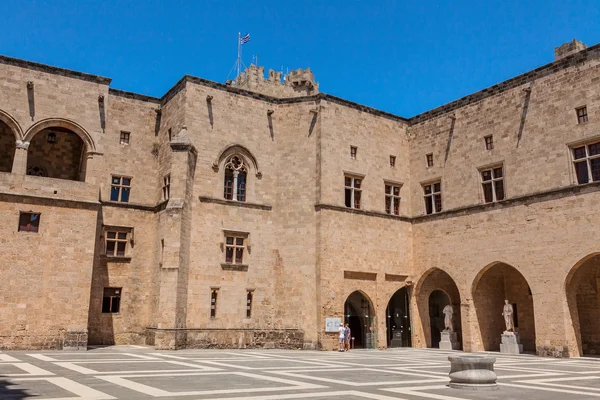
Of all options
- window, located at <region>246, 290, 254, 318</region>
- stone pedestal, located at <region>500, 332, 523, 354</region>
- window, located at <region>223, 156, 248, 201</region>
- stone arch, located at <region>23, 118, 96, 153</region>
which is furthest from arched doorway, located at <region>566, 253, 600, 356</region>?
stone arch, located at <region>23, 118, 96, 153</region>

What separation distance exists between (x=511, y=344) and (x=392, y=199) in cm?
882

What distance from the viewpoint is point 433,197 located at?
26984 millimetres

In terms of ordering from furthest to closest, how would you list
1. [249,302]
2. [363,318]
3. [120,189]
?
1. [363,318]
2. [120,189]
3. [249,302]

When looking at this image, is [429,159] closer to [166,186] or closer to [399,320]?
[399,320]

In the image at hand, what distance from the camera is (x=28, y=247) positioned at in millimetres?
21094

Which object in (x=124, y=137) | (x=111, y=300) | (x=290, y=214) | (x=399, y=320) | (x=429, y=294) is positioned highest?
(x=124, y=137)

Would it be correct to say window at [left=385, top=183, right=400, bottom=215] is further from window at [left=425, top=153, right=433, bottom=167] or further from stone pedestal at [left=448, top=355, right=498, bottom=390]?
stone pedestal at [left=448, top=355, right=498, bottom=390]

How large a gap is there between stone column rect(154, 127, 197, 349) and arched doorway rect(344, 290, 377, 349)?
8.04 meters

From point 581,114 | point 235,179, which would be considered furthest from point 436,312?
point 235,179

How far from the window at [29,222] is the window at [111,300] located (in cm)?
428

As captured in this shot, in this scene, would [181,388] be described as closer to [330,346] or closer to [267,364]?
[267,364]

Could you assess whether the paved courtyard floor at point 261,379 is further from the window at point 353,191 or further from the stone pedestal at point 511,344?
the window at point 353,191

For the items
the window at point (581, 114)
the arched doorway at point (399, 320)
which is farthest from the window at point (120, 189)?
the window at point (581, 114)

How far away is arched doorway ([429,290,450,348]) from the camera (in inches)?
1133
